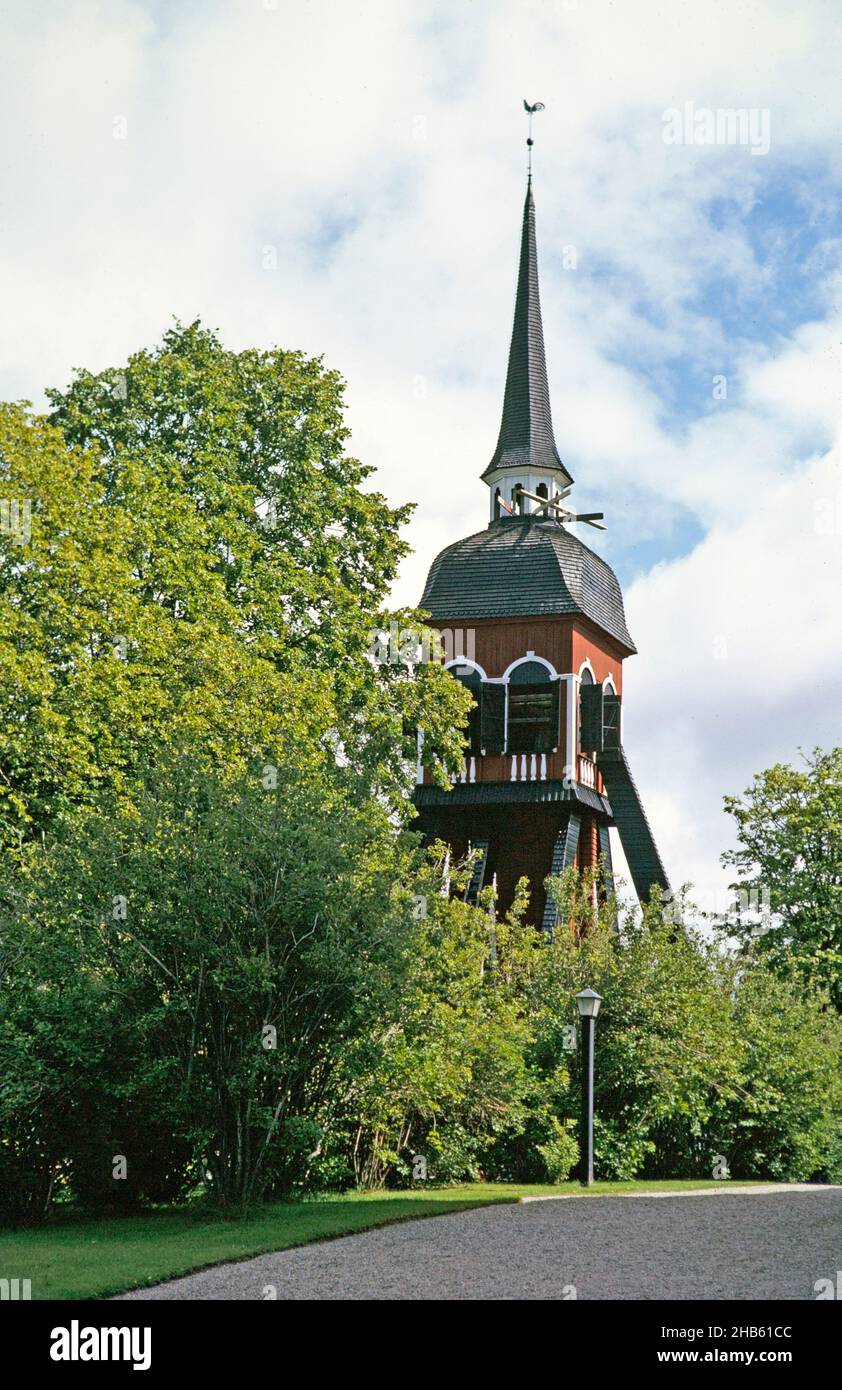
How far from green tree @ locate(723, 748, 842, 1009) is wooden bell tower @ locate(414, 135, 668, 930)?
3.93 m

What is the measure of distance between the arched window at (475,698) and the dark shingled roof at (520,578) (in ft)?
Answer: 4.56

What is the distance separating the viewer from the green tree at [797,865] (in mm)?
42000

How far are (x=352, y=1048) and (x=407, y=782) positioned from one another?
1451 centimetres

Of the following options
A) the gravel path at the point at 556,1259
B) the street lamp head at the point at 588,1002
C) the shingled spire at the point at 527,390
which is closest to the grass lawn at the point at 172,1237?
the gravel path at the point at 556,1259

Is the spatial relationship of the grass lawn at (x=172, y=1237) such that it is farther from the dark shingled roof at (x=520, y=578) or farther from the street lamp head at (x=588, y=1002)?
the dark shingled roof at (x=520, y=578)

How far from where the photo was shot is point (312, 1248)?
14164 millimetres

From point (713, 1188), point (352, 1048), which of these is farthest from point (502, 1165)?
point (352, 1048)

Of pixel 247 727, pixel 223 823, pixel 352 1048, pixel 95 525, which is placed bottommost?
pixel 352 1048

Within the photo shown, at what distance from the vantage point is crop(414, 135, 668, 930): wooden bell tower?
4006 centimetres

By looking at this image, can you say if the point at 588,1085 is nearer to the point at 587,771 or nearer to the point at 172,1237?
the point at 172,1237

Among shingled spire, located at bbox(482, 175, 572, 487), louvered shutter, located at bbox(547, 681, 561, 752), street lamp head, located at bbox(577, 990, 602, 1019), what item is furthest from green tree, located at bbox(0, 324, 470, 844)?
shingled spire, located at bbox(482, 175, 572, 487)

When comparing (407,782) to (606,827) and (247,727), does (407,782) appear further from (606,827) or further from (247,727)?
(606,827)

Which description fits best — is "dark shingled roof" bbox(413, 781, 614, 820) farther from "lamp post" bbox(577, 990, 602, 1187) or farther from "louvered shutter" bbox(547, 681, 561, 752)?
"lamp post" bbox(577, 990, 602, 1187)
